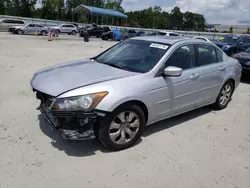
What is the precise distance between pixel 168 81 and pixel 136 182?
165 centimetres

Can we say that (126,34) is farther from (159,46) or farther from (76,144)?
(76,144)

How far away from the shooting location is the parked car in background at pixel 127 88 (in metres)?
3.00

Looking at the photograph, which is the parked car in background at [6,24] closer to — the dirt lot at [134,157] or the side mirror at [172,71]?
the dirt lot at [134,157]

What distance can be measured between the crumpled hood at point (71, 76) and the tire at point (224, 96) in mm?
2551

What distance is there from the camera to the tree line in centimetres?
6072

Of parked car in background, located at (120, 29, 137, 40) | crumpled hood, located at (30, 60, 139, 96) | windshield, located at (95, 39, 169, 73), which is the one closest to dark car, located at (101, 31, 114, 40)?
parked car in background, located at (120, 29, 137, 40)

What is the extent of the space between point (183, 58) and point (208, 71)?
0.72 metres

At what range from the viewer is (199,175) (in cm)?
298

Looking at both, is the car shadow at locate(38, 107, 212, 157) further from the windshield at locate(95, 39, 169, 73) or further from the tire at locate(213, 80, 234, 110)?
the tire at locate(213, 80, 234, 110)

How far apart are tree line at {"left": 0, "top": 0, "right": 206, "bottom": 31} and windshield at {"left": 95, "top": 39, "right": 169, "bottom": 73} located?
52.8 m

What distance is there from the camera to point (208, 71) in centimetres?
448

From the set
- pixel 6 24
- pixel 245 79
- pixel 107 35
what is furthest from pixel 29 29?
pixel 245 79

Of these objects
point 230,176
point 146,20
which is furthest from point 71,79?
point 146,20

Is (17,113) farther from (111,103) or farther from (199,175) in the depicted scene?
(199,175)
